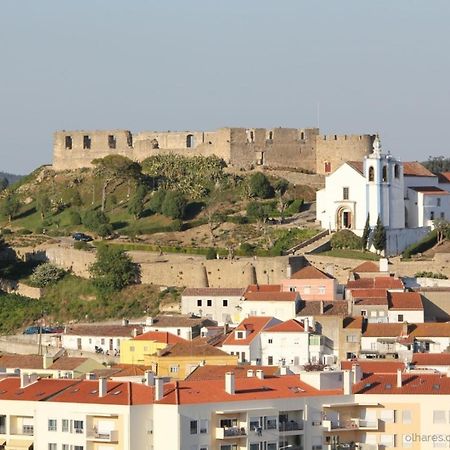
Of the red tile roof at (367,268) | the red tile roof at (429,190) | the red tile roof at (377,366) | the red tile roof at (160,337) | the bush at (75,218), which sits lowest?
the red tile roof at (377,366)

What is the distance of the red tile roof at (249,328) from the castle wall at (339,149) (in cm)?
2298

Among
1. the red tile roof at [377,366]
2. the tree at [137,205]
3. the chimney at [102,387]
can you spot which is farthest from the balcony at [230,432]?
the tree at [137,205]

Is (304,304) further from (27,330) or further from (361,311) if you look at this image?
(27,330)

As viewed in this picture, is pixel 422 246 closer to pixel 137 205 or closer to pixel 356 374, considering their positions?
pixel 137 205

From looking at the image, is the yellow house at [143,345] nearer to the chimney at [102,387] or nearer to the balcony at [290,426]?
the chimney at [102,387]

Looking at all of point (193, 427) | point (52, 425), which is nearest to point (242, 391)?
point (193, 427)

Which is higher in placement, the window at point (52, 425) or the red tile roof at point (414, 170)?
the red tile roof at point (414, 170)

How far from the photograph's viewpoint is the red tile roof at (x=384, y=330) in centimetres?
5828

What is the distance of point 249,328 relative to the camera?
58.9 m

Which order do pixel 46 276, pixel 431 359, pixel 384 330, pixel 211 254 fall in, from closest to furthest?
pixel 431 359 → pixel 384 330 → pixel 211 254 → pixel 46 276

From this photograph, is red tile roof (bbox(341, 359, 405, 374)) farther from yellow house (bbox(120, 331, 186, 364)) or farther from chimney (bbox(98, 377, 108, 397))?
yellow house (bbox(120, 331, 186, 364))

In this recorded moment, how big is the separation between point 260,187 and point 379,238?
10.1m

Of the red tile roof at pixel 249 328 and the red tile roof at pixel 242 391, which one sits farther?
the red tile roof at pixel 249 328

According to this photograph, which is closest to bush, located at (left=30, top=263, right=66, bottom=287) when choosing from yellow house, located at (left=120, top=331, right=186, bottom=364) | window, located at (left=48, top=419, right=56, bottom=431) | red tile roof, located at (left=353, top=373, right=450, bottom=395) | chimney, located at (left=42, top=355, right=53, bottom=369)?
yellow house, located at (left=120, top=331, right=186, bottom=364)
